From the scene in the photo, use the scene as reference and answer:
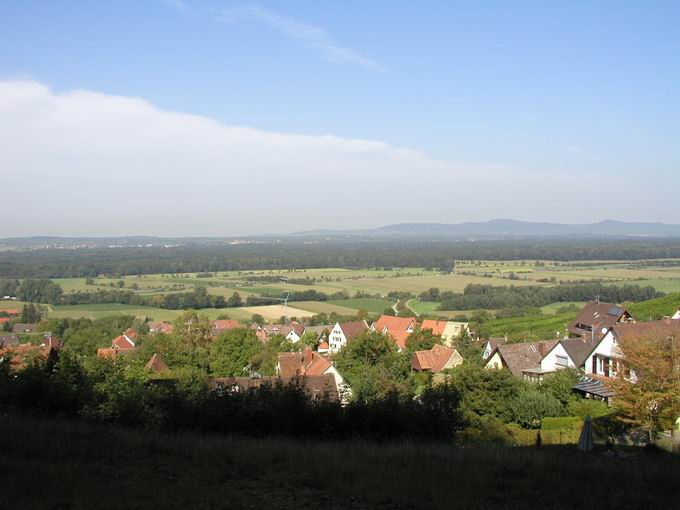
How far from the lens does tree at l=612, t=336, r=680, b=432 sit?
19188 mm

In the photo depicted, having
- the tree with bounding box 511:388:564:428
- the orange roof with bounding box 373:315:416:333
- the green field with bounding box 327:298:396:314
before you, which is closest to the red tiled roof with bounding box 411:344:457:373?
the tree with bounding box 511:388:564:428

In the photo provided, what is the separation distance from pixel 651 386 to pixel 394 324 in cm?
4191

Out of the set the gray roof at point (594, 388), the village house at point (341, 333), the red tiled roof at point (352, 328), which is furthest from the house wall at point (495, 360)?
the village house at point (341, 333)

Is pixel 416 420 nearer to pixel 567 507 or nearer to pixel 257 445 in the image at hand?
pixel 257 445

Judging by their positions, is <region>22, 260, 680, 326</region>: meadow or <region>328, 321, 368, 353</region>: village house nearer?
<region>328, 321, 368, 353</region>: village house

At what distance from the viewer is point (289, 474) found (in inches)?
314

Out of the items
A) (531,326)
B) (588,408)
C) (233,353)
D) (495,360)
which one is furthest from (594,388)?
(531,326)

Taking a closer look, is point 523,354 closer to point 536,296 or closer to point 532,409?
point 532,409

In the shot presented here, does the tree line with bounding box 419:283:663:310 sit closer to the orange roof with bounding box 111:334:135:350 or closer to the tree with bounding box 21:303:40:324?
the orange roof with bounding box 111:334:135:350

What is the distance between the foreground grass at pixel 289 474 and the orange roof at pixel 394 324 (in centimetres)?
4970

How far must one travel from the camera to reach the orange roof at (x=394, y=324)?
59.8 metres

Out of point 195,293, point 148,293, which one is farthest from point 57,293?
point 195,293

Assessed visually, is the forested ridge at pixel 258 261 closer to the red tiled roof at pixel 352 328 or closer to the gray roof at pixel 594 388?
the red tiled roof at pixel 352 328

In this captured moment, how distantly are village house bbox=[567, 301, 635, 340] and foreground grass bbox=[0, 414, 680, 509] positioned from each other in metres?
32.9
